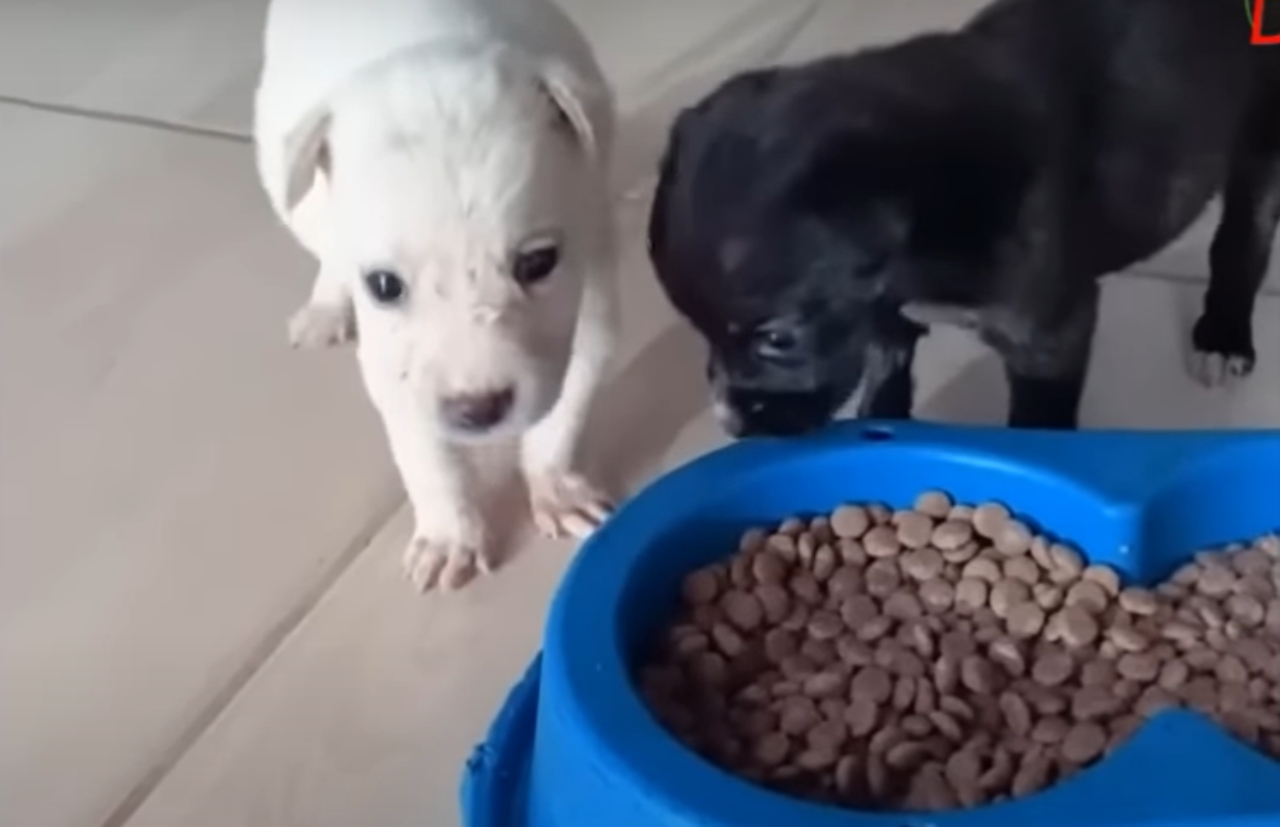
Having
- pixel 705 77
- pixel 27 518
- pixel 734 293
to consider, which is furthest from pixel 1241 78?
pixel 27 518

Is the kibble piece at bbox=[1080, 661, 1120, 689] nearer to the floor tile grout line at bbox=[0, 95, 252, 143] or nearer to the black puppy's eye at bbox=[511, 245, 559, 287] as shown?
the black puppy's eye at bbox=[511, 245, 559, 287]

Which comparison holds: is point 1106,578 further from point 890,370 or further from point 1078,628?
point 890,370

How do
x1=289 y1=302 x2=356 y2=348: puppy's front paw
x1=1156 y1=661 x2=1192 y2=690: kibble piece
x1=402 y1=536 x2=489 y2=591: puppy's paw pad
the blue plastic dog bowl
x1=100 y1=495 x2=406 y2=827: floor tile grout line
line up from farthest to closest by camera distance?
x1=289 y1=302 x2=356 y2=348: puppy's front paw < x1=402 y1=536 x2=489 y2=591: puppy's paw pad < x1=100 y1=495 x2=406 y2=827: floor tile grout line < x1=1156 y1=661 x2=1192 y2=690: kibble piece < the blue plastic dog bowl

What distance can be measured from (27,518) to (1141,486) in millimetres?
793

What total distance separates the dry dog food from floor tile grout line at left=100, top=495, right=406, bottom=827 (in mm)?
309

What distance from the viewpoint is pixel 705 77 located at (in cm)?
184

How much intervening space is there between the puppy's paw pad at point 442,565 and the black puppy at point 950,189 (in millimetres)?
282

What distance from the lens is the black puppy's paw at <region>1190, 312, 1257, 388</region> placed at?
1394 millimetres

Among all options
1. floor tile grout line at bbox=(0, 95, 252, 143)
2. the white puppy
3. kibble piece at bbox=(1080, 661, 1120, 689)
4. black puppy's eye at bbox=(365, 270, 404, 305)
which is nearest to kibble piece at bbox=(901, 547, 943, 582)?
kibble piece at bbox=(1080, 661, 1120, 689)

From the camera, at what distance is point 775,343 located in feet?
3.44

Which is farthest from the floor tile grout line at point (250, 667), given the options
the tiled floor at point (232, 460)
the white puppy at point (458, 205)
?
the white puppy at point (458, 205)

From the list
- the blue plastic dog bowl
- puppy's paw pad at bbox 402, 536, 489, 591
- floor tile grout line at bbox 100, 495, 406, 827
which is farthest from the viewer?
puppy's paw pad at bbox 402, 536, 489, 591

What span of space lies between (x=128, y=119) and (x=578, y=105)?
88 centimetres

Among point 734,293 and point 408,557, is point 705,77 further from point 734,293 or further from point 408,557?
point 734,293
